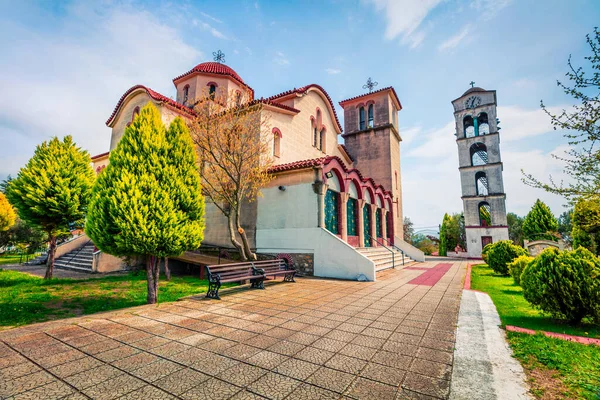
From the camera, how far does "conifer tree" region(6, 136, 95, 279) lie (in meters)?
9.34

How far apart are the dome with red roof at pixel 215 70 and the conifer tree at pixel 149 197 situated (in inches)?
504

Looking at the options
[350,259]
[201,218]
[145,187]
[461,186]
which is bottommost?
[350,259]

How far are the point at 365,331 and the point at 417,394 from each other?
2039 mm

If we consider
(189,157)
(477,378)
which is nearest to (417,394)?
(477,378)

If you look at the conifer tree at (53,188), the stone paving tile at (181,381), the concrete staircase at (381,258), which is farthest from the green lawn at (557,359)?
the conifer tree at (53,188)

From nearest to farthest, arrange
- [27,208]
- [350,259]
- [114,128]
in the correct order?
1. [27,208]
2. [350,259]
3. [114,128]

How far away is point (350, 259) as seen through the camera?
11.5 meters

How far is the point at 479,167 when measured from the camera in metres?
28.7

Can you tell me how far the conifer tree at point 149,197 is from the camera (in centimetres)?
616

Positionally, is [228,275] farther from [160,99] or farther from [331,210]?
[160,99]

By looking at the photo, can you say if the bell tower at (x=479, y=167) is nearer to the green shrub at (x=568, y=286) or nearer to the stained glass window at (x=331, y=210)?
the stained glass window at (x=331, y=210)

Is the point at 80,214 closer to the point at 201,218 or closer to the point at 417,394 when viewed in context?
the point at 201,218

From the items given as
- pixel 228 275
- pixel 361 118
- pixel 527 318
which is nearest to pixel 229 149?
pixel 228 275

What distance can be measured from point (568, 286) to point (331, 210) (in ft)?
32.5
